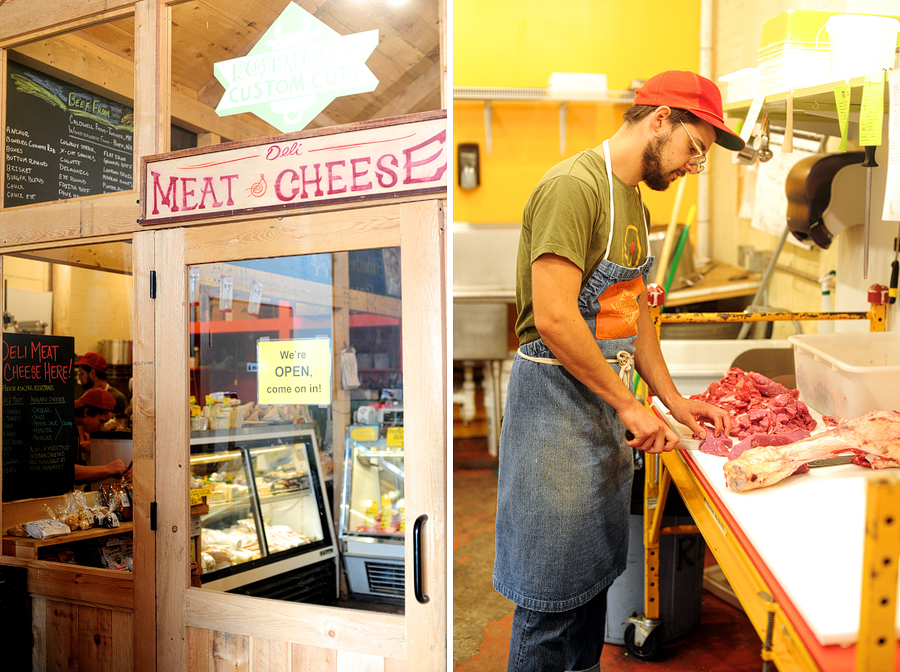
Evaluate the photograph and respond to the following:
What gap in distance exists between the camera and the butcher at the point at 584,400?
1634 millimetres

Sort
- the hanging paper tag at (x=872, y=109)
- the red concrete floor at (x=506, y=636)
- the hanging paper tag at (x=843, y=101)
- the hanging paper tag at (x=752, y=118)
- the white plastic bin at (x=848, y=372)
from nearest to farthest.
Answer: the white plastic bin at (x=848, y=372) < the hanging paper tag at (x=872, y=109) < the hanging paper tag at (x=843, y=101) < the hanging paper tag at (x=752, y=118) < the red concrete floor at (x=506, y=636)

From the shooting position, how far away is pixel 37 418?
2.54 metres

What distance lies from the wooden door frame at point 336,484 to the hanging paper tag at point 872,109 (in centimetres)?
150

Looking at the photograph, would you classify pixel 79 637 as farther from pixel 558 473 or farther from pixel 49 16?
pixel 49 16

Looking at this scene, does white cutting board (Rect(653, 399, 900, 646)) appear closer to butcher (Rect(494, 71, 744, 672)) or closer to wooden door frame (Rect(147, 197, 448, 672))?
butcher (Rect(494, 71, 744, 672))

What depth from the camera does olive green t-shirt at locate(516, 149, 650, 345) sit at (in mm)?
1556

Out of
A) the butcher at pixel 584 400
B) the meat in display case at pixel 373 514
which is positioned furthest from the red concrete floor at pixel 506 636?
the butcher at pixel 584 400

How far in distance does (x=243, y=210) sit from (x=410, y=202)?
0.61 metres

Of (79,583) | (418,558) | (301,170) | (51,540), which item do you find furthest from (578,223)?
(51,540)

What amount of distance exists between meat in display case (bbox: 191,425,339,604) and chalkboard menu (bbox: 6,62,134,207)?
1258mm

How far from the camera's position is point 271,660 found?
198 centimetres

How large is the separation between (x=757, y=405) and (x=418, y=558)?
3.94 feet

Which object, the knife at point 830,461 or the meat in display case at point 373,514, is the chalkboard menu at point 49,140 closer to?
the meat in display case at point 373,514

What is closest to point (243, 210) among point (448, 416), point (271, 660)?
point (448, 416)
